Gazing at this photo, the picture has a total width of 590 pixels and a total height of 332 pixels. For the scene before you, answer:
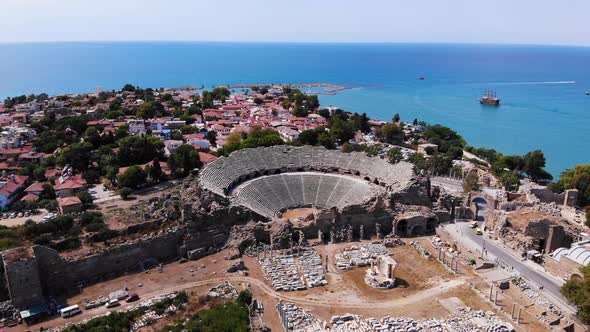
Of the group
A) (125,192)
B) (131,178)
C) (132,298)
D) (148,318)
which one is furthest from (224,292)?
(131,178)

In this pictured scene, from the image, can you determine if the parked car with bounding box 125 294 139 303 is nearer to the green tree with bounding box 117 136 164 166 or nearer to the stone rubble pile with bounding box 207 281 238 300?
the stone rubble pile with bounding box 207 281 238 300

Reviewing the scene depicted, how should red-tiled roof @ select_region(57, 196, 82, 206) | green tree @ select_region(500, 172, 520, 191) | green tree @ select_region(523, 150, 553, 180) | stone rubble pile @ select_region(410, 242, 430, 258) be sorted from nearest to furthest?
1. stone rubble pile @ select_region(410, 242, 430, 258)
2. red-tiled roof @ select_region(57, 196, 82, 206)
3. green tree @ select_region(500, 172, 520, 191)
4. green tree @ select_region(523, 150, 553, 180)

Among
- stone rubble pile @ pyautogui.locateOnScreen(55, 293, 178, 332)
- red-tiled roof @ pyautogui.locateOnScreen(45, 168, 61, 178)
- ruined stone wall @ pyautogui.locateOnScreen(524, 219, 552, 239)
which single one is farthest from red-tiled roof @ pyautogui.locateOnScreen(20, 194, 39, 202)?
ruined stone wall @ pyautogui.locateOnScreen(524, 219, 552, 239)

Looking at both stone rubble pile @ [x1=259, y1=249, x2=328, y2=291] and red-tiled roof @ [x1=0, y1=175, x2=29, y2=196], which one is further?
red-tiled roof @ [x1=0, y1=175, x2=29, y2=196]

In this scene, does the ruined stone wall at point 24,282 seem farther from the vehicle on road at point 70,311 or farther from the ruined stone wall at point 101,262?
the vehicle on road at point 70,311

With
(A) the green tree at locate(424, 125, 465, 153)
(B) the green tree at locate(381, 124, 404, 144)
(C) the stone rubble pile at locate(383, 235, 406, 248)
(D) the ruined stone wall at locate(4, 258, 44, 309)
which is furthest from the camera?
(B) the green tree at locate(381, 124, 404, 144)

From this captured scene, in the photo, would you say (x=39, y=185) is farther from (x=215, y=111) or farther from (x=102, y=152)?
(x=215, y=111)

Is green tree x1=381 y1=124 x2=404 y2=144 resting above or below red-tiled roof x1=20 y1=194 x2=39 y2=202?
above

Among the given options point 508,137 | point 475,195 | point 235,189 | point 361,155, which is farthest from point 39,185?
point 508,137

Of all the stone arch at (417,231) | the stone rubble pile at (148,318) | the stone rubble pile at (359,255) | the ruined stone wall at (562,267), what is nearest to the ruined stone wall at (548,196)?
the stone arch at (417,231)
